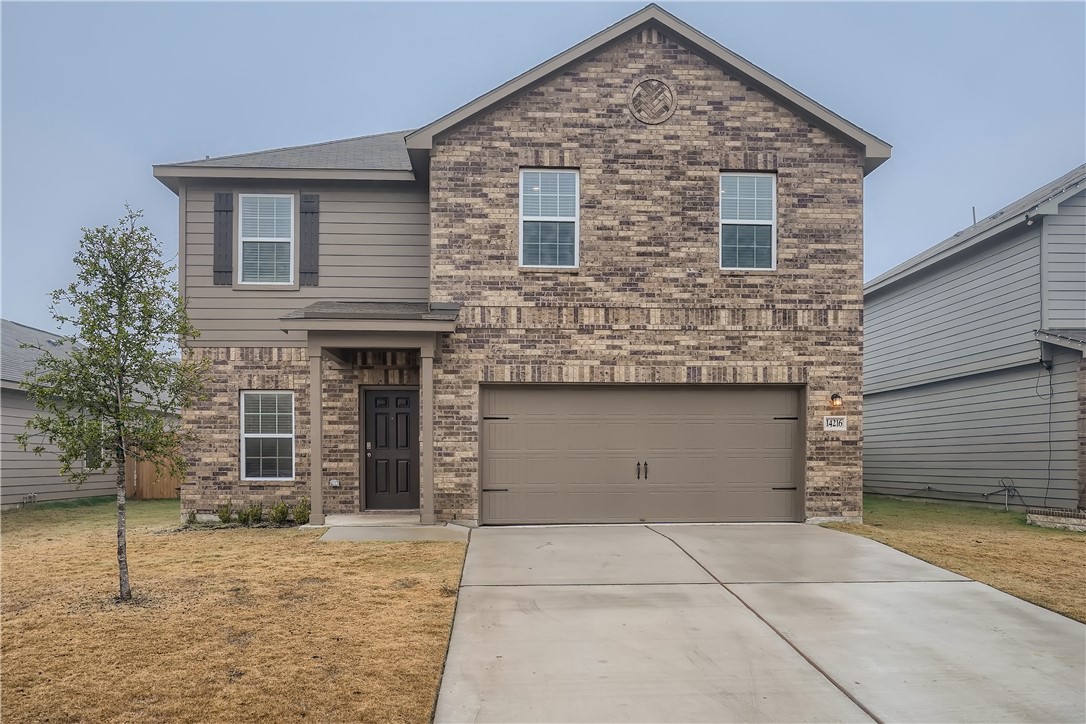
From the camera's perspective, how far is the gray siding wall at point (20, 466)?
14.9 meters

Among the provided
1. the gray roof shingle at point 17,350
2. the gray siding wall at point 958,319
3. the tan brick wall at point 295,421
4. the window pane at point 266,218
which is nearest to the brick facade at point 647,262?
the tan brick wall at point 295,421

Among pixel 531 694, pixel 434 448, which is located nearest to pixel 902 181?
A: pixel 434 448

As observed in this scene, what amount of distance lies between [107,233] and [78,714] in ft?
14.0

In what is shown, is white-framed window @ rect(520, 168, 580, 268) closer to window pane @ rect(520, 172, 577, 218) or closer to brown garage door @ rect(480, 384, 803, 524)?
window pane @ rect(520, 172, 577, 218)

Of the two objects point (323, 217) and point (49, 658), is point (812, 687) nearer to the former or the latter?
point (49, 658)

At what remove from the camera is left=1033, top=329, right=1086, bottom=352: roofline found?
1242 cm

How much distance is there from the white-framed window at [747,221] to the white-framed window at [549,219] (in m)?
2.26

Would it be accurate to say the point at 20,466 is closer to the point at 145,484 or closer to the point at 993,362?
the point at 145,484

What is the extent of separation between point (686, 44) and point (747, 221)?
2.85 meters

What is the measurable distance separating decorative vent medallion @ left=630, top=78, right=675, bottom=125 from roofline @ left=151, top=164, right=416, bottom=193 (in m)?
3.70

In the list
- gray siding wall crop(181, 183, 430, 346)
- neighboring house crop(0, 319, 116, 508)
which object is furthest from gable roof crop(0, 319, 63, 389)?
gray siding wall crop(181, 183, 430, 346)

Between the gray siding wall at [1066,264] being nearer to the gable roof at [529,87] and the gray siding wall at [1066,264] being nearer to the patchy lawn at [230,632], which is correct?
the gable roof at [529,87]

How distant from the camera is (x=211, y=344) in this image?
39.2ft

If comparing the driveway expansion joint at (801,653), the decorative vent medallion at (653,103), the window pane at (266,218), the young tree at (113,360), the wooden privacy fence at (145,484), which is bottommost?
the wooden privacy fence at (145,484)
